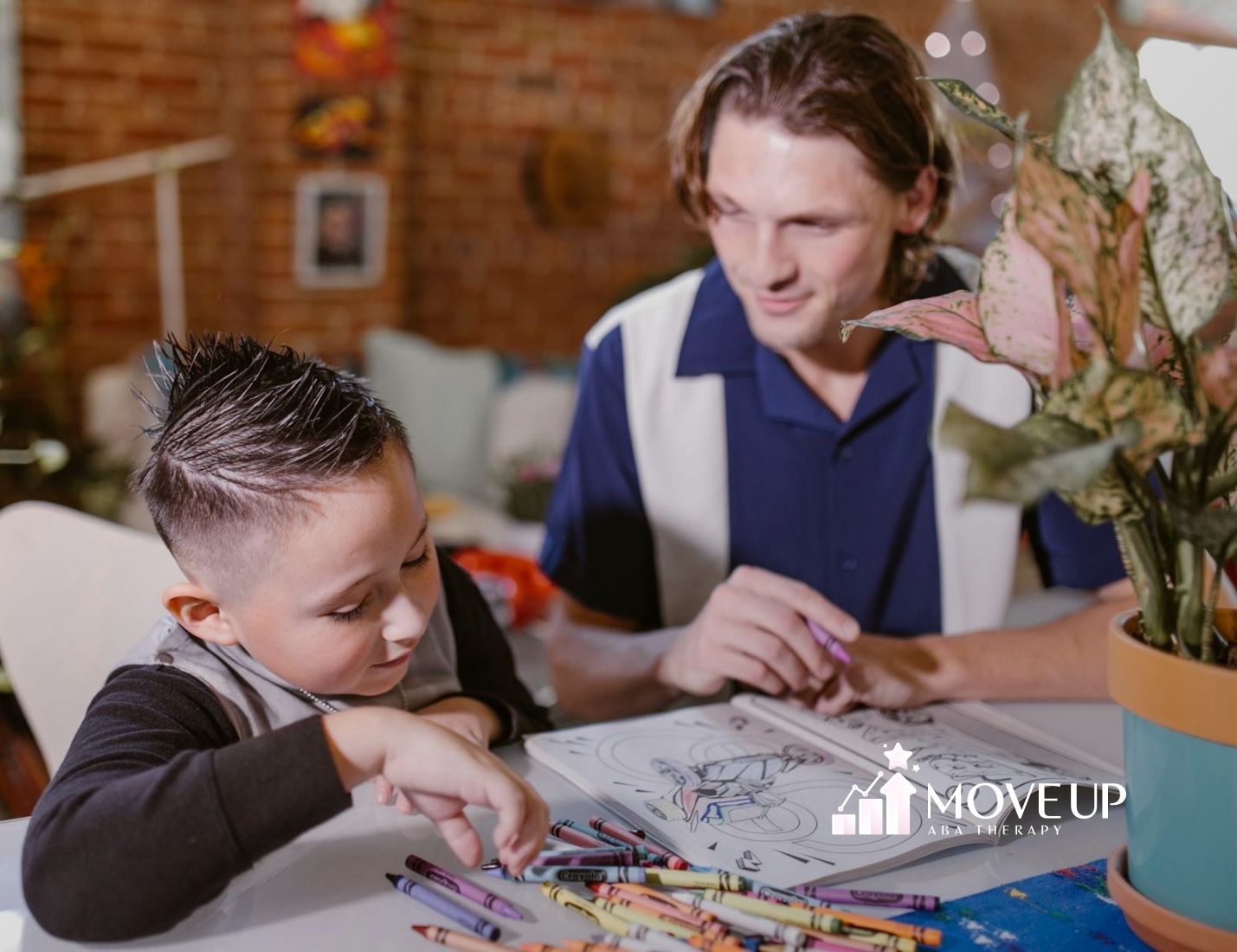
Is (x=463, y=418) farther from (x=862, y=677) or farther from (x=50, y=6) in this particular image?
(x=862, y=677)

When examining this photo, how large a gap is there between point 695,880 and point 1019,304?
1.32 feet

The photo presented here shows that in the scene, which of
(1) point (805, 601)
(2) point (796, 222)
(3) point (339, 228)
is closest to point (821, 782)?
(1) point (805, 601)

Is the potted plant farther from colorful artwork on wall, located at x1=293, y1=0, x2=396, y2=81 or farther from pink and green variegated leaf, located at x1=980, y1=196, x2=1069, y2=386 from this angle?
colorful artwork on wall, located at x1=293, y1=0, x2=396, y2=81

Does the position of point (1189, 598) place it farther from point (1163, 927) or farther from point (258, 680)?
point (258, 680)

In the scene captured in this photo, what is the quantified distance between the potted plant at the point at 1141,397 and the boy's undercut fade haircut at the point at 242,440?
0.40 m

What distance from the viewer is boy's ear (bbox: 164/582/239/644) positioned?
0.92 meters

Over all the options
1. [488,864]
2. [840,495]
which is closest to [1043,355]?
[488,864]

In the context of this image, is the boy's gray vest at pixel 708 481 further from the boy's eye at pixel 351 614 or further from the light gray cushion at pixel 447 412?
the light gray cushion at pixel 447 412

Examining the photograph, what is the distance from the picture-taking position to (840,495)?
1.50m

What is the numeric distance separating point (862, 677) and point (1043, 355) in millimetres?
524

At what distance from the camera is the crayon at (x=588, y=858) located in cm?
82

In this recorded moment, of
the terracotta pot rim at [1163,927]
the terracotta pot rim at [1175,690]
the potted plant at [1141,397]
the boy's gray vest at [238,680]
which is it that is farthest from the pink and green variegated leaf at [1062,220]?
the boy's gray vest at [238,680]

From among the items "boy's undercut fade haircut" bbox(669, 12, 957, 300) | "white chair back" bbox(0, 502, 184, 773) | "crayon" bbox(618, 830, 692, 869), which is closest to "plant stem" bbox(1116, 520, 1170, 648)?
"crayon" bbox(618, 830, 692, 869)

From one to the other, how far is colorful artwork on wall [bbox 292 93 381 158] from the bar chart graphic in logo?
338 cm
